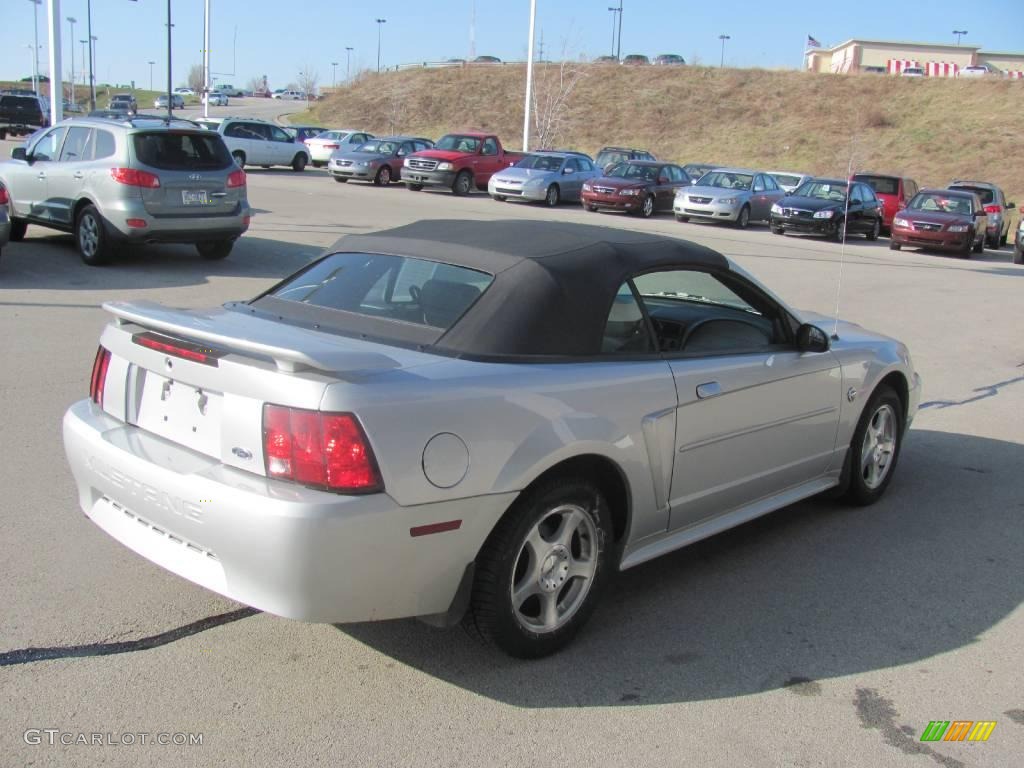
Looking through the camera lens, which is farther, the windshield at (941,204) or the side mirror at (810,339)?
the windshield at (941,204)

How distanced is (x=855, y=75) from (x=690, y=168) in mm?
37253

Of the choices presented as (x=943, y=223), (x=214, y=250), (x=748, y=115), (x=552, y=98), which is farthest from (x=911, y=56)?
(x=214, y=250)

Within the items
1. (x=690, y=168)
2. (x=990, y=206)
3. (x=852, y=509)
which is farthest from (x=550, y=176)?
(x=852, y=509)

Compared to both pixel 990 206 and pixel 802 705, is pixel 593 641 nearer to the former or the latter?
pixel 802 705

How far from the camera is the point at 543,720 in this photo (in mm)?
3346

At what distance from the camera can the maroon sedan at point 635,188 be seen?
27.8m

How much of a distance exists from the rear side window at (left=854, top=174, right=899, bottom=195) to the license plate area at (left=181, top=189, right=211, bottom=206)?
20.7 meters

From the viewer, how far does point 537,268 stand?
3.97 metres

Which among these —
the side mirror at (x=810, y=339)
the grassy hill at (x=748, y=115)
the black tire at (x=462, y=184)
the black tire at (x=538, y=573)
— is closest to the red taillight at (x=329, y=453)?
the black tire at (x=538, y=573)

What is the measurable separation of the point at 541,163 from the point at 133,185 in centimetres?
1888

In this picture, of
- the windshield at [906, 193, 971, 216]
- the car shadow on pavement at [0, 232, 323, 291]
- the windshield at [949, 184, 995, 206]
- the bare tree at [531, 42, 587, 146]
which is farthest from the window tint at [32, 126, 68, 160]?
the bare tree at [531, 42, 587, 146]

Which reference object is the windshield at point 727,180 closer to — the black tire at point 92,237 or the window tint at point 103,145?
the window tint at point 103,145

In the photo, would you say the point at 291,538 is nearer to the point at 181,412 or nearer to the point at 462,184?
the point at 181,412

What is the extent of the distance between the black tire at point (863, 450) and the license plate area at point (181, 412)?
3461 millimetres
